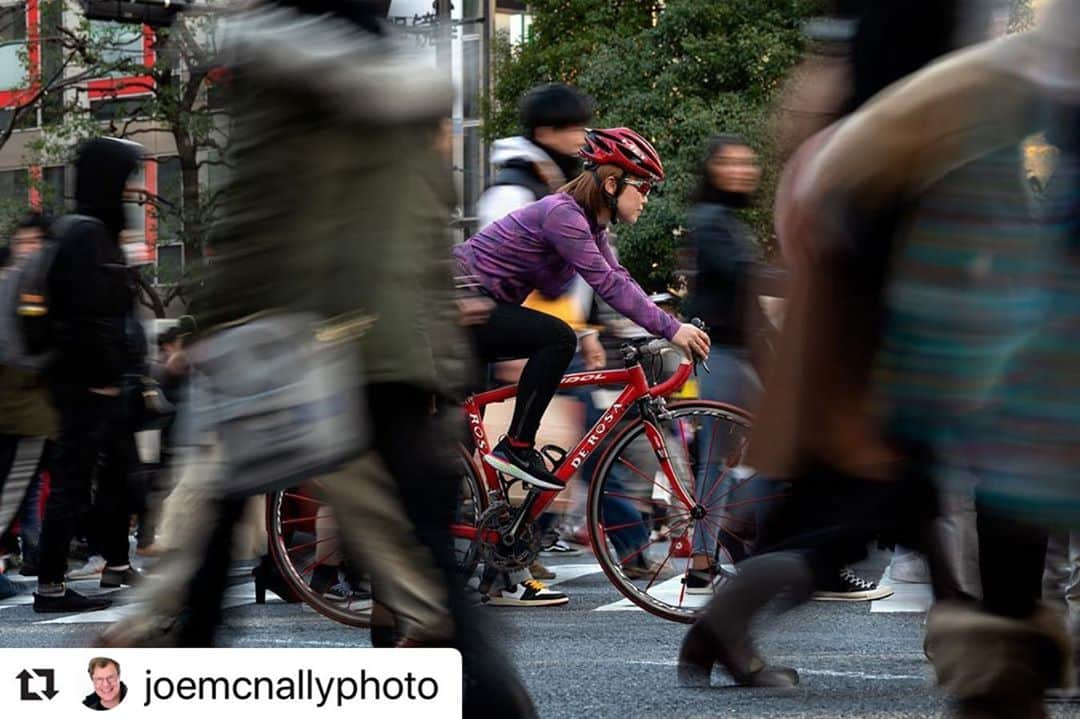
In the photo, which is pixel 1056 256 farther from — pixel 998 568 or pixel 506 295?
pixel 506 295

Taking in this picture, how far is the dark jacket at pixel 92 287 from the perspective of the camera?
812 cm

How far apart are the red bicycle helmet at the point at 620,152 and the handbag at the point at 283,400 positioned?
159 inches

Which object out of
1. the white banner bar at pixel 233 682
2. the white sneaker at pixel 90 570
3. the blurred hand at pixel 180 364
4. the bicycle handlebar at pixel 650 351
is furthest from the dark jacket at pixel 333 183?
the white sneaker at pixel 90 570

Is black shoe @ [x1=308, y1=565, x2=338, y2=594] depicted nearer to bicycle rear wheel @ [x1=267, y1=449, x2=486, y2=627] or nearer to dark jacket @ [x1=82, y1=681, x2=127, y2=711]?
bicycle rear wheel @ [x1=267, y1=449, x2=486, y2=627]

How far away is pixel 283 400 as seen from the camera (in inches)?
135

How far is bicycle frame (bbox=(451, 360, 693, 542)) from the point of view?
736 cm

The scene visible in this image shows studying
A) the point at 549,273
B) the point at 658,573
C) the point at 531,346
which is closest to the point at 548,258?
the point at 549,273

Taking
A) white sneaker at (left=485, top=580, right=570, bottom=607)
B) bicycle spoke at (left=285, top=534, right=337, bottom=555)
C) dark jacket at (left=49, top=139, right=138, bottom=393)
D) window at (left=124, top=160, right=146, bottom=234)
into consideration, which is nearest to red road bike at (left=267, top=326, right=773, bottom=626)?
bicycle spoke at (left=285, top=534, right=337, bottom=555)

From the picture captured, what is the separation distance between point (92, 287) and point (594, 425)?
2.21 metres

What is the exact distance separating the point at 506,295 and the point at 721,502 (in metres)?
1.11

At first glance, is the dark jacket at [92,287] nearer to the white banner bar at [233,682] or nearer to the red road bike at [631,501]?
the red road bike at [631,501]

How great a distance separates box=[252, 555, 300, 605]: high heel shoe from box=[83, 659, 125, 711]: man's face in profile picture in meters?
3.75

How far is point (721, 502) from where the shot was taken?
24.2 ft

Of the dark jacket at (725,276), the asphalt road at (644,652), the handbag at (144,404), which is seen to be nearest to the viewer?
the asphalt road at (644,652)
